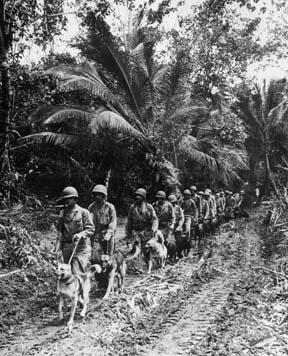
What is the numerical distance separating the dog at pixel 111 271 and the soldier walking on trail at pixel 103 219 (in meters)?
0.19

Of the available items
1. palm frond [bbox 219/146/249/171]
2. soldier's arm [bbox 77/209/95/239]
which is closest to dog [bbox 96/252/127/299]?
soldier's arm [bbox 77/209/95/239]

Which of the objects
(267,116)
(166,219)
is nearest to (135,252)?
(166,219)

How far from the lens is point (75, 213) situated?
6949mm

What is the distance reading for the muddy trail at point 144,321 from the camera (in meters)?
5.24

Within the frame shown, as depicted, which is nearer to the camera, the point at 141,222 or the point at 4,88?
the point at 4,88

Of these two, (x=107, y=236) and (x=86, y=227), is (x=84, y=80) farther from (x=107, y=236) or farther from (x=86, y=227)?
(x=86, y=227)

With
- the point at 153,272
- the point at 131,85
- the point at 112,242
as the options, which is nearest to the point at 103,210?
the point at 112,242

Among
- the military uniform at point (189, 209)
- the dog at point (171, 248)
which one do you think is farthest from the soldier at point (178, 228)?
the military uniform at point (189, 209)

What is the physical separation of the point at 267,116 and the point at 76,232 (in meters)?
17.6

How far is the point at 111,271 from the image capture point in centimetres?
756

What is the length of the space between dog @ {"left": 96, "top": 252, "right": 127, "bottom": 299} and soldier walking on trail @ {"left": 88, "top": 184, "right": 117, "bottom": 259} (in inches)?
7.6

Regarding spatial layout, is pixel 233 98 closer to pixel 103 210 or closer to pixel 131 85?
pixel 131 85

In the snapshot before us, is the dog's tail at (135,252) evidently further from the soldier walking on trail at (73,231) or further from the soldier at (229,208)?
the soldier at (229,208)

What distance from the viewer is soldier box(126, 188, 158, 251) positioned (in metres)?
9.78
